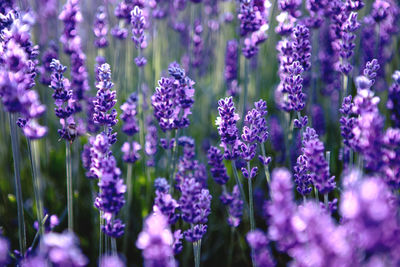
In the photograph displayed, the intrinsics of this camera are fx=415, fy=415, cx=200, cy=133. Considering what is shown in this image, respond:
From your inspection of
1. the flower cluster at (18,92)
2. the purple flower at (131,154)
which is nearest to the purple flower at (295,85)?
the purple flower at (131,154)

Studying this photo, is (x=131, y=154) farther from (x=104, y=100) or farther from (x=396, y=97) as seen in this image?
(x=396, y=97)

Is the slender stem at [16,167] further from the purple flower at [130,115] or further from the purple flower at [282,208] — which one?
the purple flower at [282,208]

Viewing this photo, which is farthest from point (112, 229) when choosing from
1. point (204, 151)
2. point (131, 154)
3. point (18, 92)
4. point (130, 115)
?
point (204, 151)

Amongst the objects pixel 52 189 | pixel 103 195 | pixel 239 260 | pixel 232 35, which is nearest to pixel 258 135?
pixel 103 195

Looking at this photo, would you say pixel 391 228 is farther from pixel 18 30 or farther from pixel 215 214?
pixel 215 214

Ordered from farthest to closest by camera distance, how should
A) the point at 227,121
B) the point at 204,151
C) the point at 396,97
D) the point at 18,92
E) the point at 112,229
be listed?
the point at 204,151 < the point at 396,97 < the point at 227,121 < the point at 112,229 < the point at 18,92

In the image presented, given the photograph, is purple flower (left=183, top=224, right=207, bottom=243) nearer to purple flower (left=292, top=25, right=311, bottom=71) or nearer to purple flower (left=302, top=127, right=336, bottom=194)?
purple flower (left=302, top=127, right=336, bottom=194)
